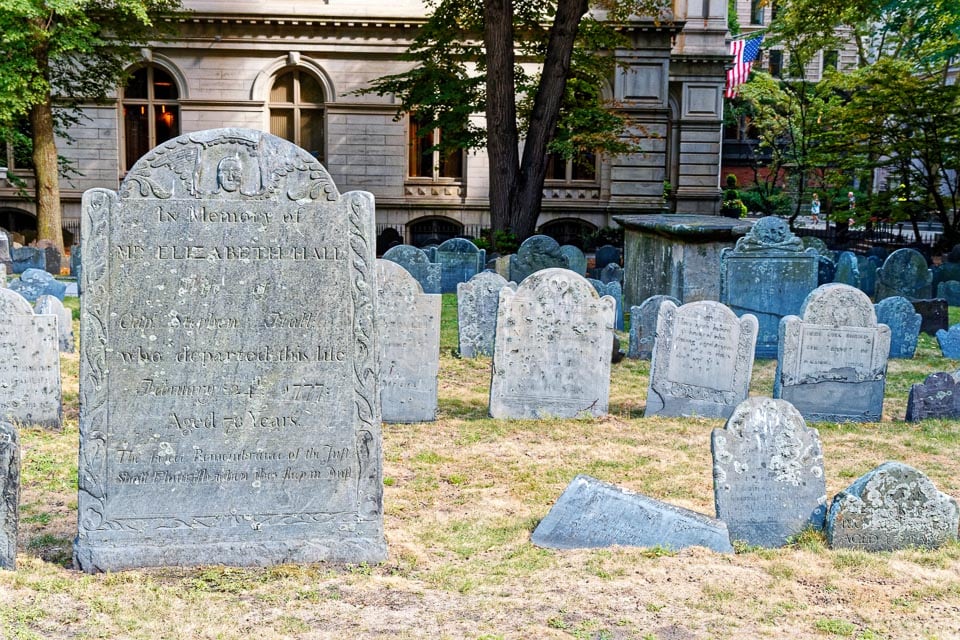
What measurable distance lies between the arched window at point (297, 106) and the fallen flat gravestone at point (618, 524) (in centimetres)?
2532

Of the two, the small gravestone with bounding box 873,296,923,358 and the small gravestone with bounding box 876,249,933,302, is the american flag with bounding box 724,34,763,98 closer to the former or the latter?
the small gravestone with bounding box 876,249,933,302

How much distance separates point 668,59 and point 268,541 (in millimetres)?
26384

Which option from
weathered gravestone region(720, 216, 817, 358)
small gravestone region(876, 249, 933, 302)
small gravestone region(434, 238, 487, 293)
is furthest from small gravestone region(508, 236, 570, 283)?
weathered gravestone region(720, 216, 817, 358)

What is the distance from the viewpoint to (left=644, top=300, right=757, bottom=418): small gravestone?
9.37 metres

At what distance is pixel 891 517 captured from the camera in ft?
19.4

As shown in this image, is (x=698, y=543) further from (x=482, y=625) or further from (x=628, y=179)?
(x=628, y=179)

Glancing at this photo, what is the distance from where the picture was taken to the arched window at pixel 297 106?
3031cm

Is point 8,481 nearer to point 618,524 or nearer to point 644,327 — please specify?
point 618,524

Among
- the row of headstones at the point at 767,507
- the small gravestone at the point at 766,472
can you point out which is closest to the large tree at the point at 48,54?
the row of headstones at the point at 767,507

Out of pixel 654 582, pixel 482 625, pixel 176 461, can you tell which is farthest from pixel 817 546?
pixel 176 461

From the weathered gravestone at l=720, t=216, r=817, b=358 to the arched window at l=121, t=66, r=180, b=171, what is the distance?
21.3 metres

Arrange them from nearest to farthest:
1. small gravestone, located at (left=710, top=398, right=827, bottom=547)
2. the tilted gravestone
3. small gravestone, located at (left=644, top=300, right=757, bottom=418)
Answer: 1. small gravestone, located at (left=710, top=398, right=827, bottom=547)
2. the tilted gravestone
3. small gravestone, located at (left=644, top=300, right=757, bottom=418)

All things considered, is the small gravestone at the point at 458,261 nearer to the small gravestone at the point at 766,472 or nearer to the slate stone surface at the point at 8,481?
the small gravestone at the point at 766,472

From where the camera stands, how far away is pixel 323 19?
29.1 metres
